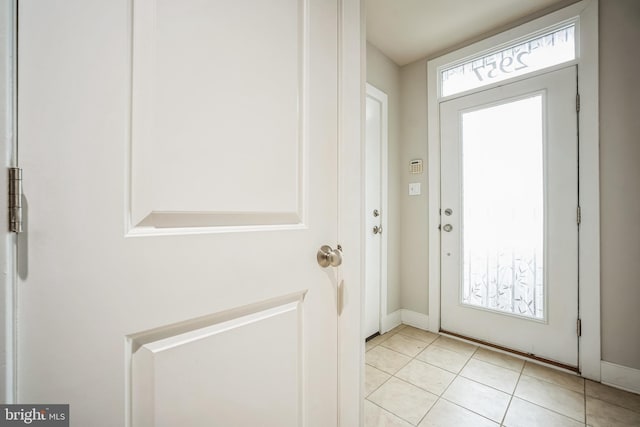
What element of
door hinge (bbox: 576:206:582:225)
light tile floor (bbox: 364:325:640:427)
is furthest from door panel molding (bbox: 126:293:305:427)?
door hinge (bbox: 576:206:582:225)

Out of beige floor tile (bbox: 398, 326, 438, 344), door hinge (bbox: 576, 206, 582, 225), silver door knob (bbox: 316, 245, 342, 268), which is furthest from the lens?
beige floor tile (bbox: 398, 326, 438, 344)

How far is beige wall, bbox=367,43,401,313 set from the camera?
2395 millimetres

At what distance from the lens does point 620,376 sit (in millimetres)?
1550

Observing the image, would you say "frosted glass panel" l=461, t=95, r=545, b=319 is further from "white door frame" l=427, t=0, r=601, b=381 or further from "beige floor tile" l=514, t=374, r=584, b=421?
"beige floor tile" l=514, t=374, r=584, b=421

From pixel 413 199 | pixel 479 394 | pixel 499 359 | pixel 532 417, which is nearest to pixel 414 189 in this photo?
pixel 413 199

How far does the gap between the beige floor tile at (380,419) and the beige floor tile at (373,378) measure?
128 mm

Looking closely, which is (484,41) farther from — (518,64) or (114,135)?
(114,135)

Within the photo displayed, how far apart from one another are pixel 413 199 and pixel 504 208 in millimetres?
742

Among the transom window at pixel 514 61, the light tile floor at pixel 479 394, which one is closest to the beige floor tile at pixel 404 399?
the light tile floor at pixel 479 394

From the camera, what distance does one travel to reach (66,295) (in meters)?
0.40

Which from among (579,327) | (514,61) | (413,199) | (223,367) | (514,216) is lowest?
(579,327)

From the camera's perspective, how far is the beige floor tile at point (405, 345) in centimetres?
201

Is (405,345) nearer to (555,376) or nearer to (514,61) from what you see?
(555,376)

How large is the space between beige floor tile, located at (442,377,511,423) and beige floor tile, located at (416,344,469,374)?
157mm
